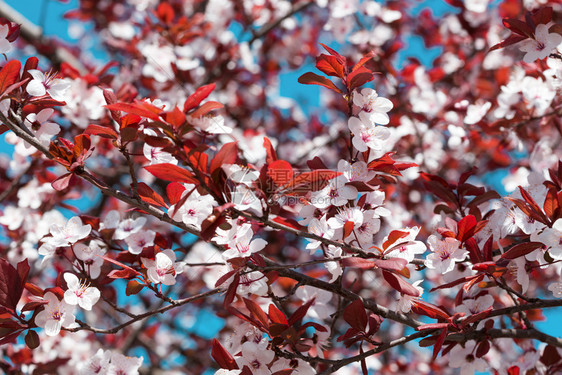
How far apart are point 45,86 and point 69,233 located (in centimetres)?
38

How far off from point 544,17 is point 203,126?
0.98 metres

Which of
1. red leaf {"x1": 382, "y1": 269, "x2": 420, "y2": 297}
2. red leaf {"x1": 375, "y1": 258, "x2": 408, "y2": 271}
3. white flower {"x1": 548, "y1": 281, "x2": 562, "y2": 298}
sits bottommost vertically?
white flower {"x1": 548, "y1": 281, "x2": 562, "y2": 298}

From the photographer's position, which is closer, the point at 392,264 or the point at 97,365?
the point at 392,264

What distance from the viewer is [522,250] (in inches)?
43.6

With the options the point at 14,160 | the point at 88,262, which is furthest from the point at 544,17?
the point at 14,160

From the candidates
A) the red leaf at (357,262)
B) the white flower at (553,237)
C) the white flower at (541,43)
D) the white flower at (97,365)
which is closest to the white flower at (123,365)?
the white flower at (97,365)

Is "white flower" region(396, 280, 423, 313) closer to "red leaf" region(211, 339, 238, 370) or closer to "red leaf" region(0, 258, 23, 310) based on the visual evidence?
"red leaf" region(211, 339, 238, 370)

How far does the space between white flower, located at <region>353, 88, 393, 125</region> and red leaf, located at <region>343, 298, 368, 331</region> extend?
0.42m

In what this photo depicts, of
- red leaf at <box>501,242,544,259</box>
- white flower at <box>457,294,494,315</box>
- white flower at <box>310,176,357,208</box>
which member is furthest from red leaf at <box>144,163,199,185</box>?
white flower at <box>457,294,494,315</box>

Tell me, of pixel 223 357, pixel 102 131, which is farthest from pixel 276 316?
pixel 102 131

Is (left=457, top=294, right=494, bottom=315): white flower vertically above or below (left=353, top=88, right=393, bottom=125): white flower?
below

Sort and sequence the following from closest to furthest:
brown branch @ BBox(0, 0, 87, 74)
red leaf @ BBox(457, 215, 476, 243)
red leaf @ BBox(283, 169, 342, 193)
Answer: red leaf @ BBox(283, 169, 342, 193), red leaf @ BBox(457, 215, 476, 243), brown branch @ BBox(0, 0, 87, 74)

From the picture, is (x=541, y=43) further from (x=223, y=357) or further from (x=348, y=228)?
(x=223, y=357)

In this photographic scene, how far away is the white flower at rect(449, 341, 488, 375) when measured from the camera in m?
1.36
